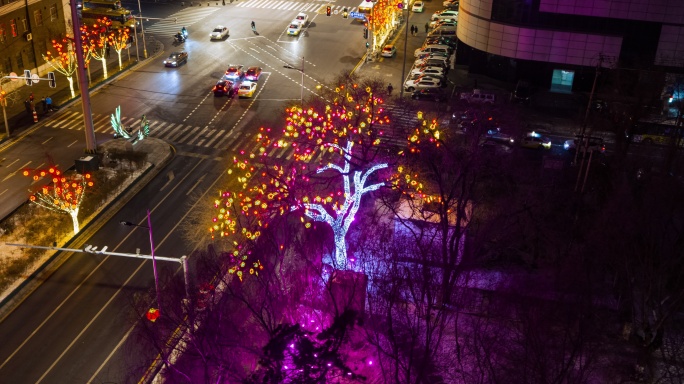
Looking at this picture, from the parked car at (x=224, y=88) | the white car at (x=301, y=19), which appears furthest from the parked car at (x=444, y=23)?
the parked car at (x=224, y=88)

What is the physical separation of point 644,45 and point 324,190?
40.0 m

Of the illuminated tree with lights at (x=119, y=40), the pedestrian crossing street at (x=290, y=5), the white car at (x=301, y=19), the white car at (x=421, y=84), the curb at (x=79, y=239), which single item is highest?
the illuminated tree with lights at (x=119, y=40)

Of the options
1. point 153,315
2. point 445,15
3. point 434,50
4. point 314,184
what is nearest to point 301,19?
point 445,15

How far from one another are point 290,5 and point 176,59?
104 ft

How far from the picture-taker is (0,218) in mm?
46750

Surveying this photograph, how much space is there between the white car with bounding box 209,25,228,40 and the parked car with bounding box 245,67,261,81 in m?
14.9

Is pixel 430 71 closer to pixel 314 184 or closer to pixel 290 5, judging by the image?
pixel 314 184

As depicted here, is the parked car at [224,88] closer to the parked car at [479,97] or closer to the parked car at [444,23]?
the parked car at [479,97]

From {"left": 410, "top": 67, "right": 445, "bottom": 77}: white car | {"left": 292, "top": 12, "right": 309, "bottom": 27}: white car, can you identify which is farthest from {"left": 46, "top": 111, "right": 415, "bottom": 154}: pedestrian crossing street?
{"left": 292, "top": 12, "right": 309, "bottom": 27}: white car

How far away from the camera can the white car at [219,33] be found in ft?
277

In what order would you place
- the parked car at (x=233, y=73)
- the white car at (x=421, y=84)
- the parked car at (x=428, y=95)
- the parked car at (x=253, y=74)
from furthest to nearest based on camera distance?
the parked car at (x=253, y=74) → the parked car at (x=233, y=73) → the white car at (x=421, y=84) → the parked car at (x=428, y=95)

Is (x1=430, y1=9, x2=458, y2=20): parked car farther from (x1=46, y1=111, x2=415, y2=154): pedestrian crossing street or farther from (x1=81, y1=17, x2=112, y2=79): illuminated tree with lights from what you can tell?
(x1=81, y1=17, x2=112, y2=79): illuminated tree with lights

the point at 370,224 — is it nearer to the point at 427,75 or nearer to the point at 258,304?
the point at 258,304

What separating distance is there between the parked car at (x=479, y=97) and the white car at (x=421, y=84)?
3389mm
